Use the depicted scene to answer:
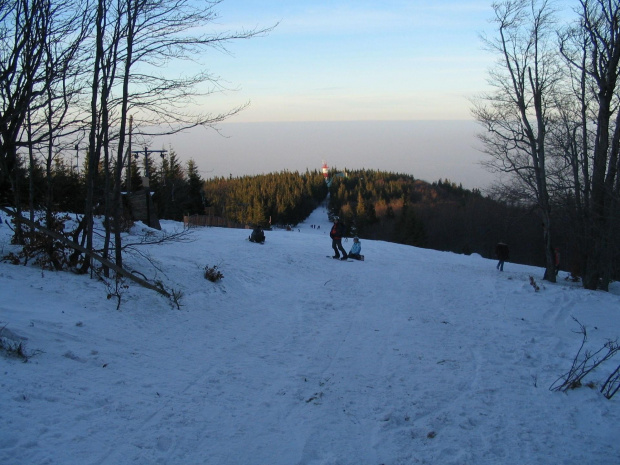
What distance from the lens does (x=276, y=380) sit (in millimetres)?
5996

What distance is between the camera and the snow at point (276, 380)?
14.1ft

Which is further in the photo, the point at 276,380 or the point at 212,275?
the point at 212,275

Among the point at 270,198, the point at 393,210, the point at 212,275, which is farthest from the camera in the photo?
the point at 393,210

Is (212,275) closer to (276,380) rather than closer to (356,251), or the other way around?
(276,380)

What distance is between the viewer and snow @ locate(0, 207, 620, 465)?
4297 mm

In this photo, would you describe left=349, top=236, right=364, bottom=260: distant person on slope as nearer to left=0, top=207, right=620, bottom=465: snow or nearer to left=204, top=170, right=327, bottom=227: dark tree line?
left=0, top=207, right=620, bottom=465: snow

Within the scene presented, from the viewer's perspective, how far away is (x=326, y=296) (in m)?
11.5

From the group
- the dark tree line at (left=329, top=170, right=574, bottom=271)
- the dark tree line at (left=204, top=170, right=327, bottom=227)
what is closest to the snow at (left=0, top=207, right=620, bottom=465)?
the dark tree line at (left=329, top=170, right=574, bottom=271)

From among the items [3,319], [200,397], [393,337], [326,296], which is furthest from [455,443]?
[326,296]

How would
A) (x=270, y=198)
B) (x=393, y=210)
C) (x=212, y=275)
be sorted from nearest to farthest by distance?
(x=212, y=275), (x=270, y=198), (x=393, y=210)

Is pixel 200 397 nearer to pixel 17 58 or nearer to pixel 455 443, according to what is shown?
pixel 455 443

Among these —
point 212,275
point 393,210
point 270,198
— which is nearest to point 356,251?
point 212,275

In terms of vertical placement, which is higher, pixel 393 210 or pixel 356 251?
pixel 393 210

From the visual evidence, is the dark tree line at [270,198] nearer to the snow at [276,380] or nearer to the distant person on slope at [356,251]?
the distant person on slope at [356,251]
